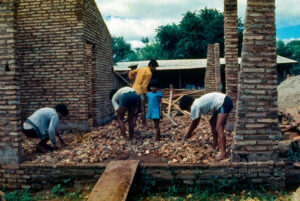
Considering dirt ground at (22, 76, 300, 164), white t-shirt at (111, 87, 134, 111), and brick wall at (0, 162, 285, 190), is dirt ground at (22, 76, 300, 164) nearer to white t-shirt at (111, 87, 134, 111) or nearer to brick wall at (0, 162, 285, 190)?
brick wall at (0, 162, 285, 190)

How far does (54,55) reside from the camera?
22.3 feet

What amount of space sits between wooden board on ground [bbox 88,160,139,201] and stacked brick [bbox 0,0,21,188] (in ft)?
5.44

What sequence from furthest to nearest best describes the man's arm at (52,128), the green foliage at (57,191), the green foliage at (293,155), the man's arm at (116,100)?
the man's arm at (116,100) < the man's arm at (52,128) < the green foliage at (293,155) < the green foliage at (57,191)

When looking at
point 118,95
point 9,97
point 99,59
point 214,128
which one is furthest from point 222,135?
point 99,59

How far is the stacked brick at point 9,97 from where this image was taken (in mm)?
4012

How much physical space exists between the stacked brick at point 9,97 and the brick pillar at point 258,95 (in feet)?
12.0

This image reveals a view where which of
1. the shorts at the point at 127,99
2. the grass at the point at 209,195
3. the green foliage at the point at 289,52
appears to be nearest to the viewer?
the grass at the point at 209,195

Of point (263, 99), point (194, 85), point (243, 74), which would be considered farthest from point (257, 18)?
point (194, 85)

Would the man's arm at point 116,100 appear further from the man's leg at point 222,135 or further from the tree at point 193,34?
the tree at point 193,34

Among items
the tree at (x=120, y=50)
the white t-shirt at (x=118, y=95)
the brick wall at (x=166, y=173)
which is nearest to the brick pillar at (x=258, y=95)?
the brick wall at (x=166, y=173)

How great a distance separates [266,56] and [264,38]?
27cm

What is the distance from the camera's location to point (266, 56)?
361 centimetres

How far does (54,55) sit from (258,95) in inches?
218

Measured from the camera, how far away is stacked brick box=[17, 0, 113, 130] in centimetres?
674
